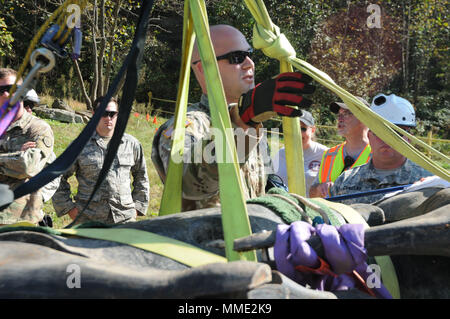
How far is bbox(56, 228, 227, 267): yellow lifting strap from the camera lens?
3.90 ft

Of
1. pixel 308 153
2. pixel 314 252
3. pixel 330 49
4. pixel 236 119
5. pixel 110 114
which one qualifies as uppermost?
pixel 330 49

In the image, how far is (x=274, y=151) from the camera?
4746 millimetres

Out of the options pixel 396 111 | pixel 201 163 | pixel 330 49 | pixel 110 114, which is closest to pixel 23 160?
pixel 110 114

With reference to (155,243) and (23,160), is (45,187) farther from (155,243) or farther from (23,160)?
(155,243)

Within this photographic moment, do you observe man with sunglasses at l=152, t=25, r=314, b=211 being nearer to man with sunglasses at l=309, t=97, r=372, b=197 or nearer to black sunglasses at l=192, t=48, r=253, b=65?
black sunglasses at l=192, t=48, r=253, b=65

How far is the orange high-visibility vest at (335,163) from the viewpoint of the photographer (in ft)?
13.9

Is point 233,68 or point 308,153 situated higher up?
point 233,68

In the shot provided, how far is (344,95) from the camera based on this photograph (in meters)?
1.63

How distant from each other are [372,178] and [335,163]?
1.13 m

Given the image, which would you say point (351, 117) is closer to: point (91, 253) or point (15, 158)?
point (15, 158)

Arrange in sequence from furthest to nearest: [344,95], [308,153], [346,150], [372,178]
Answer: [308,153]
[346,150]
[372,178]
[344,95]

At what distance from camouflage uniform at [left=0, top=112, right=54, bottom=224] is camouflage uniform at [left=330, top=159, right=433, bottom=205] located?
6.96ft

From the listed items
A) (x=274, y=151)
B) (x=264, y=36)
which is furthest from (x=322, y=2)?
(x=264, y=36)

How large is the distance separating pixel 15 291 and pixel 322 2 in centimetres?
1807
